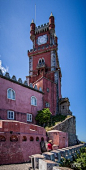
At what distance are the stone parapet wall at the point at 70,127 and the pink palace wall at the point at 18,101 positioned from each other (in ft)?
15.4

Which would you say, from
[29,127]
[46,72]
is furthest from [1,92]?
[46,72]

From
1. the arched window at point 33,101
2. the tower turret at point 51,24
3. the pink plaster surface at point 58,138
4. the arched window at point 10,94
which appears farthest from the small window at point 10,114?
the tower turret at point 51,24

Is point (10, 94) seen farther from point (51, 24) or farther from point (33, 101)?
point (51, 24)

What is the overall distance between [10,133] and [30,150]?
8.74ft

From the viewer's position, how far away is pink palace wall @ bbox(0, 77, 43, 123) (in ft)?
58.9

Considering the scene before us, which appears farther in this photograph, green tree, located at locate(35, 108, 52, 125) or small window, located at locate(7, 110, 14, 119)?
green tree, located at locate(35, 108, 52, 125)

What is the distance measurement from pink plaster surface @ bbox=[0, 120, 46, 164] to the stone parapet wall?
7.88 m

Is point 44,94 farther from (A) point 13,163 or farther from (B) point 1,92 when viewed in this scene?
(A) point 13,163

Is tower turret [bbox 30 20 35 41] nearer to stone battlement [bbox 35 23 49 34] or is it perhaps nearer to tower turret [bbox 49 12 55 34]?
stone battlement [bbox 35 23 49 34]

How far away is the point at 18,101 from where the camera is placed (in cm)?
1991

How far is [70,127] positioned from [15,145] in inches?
524

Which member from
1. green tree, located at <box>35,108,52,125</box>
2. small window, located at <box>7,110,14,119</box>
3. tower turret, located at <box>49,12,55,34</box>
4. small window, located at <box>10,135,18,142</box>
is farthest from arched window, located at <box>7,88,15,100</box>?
tower turret, located at <box>49,12,55,34</box>

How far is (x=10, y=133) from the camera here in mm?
11609

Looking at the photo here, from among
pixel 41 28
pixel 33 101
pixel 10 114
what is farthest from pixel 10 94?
pixel 41 28
